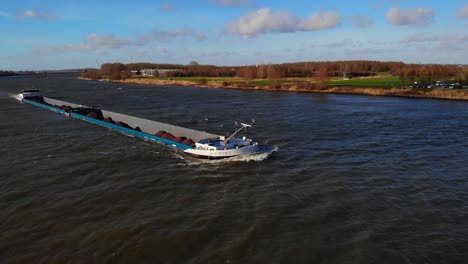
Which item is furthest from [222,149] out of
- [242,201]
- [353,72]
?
[353,72]

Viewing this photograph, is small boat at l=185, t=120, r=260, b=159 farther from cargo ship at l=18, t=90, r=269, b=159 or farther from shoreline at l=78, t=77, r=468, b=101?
shoreline at l=78, t=77, r=468, b=101

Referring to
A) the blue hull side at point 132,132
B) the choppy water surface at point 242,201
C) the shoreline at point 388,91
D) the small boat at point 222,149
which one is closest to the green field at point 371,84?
the shoreline at point 388,91

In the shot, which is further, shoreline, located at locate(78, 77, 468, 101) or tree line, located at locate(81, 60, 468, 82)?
tree line, located at locate(81, 60, 468, 82)

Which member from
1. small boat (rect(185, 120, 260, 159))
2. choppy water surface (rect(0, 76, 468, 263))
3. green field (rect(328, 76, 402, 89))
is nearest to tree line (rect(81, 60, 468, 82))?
green field (rect(328, 76, 402, 89))

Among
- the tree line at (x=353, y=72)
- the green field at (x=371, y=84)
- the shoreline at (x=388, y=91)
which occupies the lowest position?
the shoreline at (x=388, y=91)

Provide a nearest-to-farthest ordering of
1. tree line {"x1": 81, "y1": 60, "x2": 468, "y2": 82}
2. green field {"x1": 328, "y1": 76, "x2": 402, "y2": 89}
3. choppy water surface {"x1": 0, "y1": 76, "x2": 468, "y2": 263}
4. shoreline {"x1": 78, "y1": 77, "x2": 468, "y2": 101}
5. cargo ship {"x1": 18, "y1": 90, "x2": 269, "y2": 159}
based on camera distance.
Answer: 1. choppy water surface {"x1": 0, "y1": 76, "x2": 468, "y2": 263}
2. cargo ship {"x1": 18, "y1": 90, "x2": 269, "y2": 159}
3. shoreline {"x1": 78, "y1": 77, "x2": 468, "y2": 101}
4. green field {"x1": 328, "y1": 76, "x2": 402, "y2": 89}
5. tree line {"x1": 81, "y1": 60, "x2": 468, "y2": 82}

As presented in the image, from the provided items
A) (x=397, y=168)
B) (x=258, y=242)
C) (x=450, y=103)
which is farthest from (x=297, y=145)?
(x=450, y=103)

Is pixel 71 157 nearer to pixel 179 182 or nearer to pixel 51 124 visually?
pixel 179 182

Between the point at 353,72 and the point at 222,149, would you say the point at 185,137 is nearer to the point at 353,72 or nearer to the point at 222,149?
the point at 222,149

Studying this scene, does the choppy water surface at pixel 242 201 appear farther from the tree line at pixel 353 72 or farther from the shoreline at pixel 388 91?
the tree line at pixel 353 72
